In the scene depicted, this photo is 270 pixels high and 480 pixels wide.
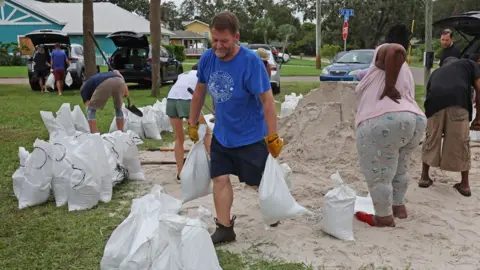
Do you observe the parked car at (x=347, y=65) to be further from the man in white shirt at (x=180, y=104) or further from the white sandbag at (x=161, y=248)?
the white sandbag at (x=161, y=248)

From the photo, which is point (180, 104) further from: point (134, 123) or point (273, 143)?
point (134, 123)

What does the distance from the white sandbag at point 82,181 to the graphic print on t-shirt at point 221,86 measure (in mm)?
1657

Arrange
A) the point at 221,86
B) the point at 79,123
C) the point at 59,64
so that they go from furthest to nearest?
the point at 59,64 → the point at 79,123 → the point at 221,86

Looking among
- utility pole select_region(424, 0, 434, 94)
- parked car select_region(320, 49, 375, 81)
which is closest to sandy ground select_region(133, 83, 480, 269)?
utility pole select_region(424, 0, 434, 94)

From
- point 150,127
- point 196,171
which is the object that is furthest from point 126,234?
point 150,127

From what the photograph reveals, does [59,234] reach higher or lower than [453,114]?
lower

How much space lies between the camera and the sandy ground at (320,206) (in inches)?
147

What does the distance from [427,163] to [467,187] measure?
0.44 m

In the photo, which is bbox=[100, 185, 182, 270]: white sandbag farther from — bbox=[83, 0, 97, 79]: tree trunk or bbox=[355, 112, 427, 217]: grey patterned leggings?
bbox=[83, 0, 97, 79]: tree trunk

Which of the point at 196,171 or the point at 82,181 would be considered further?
the point at 82,181

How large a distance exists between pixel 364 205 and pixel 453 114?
4.30 feet

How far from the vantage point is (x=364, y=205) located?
4.85m

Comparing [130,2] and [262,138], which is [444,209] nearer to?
[262,138]

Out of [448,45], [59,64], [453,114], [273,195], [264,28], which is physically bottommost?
[273,195]
